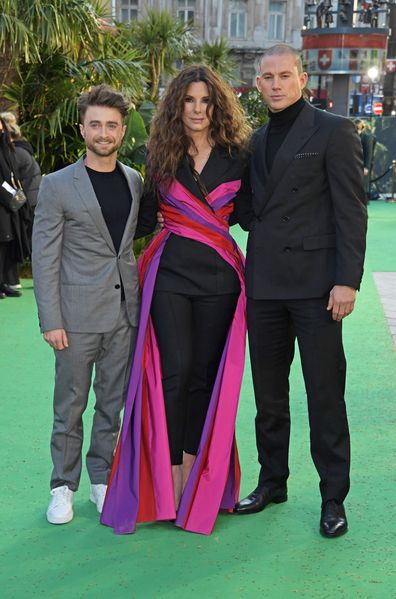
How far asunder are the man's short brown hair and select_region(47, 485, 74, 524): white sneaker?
5.27 ft

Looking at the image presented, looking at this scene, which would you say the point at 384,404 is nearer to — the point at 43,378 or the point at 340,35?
the point at 43,378

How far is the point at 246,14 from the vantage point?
51656 mm

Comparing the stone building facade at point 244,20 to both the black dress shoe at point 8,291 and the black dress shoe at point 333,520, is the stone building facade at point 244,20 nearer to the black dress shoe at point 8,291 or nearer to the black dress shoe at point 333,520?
the black dress shoe at point 8,291

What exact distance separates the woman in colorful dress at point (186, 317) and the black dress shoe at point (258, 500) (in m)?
0.19

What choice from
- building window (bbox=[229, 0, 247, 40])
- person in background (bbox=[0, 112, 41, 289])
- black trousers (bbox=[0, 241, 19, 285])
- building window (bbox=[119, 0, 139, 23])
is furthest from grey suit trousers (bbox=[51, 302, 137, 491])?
building window (bbox=[229, 0, 247, 40])

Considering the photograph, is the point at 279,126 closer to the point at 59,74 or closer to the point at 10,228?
the point at 10,228

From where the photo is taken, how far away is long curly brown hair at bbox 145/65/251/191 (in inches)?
152

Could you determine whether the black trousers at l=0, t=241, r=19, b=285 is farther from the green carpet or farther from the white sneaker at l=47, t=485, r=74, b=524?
the white sneaker at l=47, t=485, r=74, b=524

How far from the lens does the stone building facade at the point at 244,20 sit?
51.2m

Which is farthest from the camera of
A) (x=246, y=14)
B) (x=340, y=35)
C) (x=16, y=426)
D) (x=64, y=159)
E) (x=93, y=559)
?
(x=246, y=14)

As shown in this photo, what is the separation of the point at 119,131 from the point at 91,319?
0.80 metres

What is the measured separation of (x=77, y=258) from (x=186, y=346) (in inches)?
23.1

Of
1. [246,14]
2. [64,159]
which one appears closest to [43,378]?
[64,159]

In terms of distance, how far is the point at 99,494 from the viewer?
4.19 m
